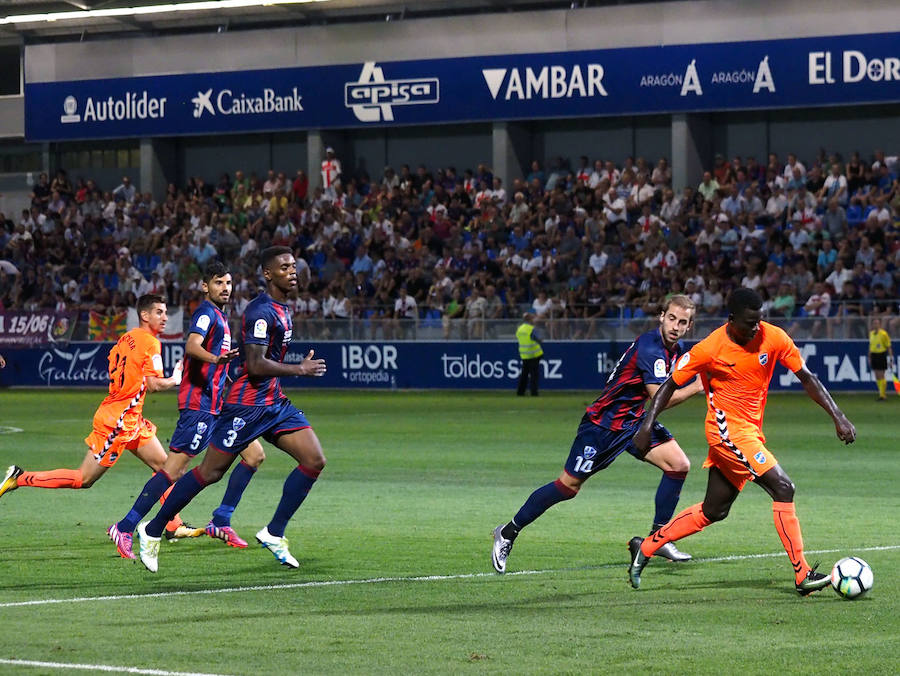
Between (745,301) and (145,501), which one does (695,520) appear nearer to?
(745,301)

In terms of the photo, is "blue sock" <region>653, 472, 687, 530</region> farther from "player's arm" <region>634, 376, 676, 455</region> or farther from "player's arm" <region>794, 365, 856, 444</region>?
"player's arm" <region>794, 365, 856, 444</region>

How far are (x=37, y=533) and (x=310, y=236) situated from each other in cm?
3122

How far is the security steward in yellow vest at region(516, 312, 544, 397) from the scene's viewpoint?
117 ft

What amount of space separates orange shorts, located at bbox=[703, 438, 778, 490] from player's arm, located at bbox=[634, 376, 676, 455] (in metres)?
0.38

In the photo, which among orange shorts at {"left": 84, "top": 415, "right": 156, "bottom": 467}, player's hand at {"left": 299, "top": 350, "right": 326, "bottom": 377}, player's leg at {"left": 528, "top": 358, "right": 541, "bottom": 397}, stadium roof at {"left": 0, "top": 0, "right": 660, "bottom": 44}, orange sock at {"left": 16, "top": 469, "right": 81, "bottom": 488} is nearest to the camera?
player's hand at {"left": 299, "top": 350, "right": 326, "bottom": 377}

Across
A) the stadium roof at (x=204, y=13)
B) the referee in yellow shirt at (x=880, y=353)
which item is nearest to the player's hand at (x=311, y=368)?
the referee in yellow shirt at (x=880, y=353)

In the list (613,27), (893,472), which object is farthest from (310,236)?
(893,472)

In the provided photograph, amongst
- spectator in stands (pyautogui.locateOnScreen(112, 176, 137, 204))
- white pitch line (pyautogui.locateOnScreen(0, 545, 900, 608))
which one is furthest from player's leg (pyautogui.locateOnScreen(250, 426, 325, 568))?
spectator in stands (pyautogui.locateOnScreen(112, 176, 137, 204))

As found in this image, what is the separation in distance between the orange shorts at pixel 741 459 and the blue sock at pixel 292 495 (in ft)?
9.29

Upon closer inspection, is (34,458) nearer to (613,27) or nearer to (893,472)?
(893,472)

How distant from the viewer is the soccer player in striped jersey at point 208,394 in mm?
11852

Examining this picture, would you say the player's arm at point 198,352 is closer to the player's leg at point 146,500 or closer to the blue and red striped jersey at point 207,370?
the blue and red striped jersey at point 207,370

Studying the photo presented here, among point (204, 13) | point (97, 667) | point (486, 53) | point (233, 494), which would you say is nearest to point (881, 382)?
point (486, 53)

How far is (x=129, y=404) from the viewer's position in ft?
42.1
